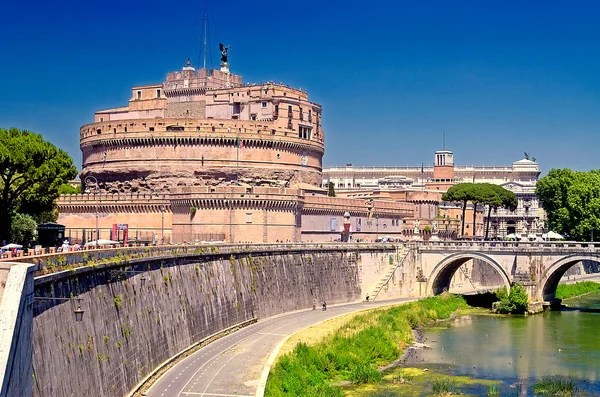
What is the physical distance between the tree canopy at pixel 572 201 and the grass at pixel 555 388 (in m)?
48.1

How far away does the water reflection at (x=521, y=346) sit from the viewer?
42.3 meters

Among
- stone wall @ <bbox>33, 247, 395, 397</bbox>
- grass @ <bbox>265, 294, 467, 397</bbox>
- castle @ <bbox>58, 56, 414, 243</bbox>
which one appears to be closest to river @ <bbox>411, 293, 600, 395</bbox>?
grass @ <bbox>265, 294, 467, 397</bbox>

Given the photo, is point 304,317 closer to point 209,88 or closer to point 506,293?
point 506,293

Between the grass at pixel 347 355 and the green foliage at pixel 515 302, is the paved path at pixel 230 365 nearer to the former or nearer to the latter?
the grass at pixel 347 355

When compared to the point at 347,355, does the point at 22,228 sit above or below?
above

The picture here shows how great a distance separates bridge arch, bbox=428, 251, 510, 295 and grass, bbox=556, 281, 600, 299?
9.18 meters

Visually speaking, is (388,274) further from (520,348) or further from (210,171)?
(520,348)

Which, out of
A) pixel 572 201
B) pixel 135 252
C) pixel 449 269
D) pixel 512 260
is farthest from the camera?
pixel 572 201

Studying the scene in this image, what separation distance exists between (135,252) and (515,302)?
35.6 metres

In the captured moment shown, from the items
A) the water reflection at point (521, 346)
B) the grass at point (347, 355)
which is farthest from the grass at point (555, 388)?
the grass at point (347, 355)

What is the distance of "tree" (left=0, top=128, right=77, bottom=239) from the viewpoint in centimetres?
4778

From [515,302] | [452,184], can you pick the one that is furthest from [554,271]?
[452,184]

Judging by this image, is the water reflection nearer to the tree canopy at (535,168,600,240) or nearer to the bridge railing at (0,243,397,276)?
the bridge railing at (0,243,397,276)

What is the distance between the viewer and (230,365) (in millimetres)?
36500
